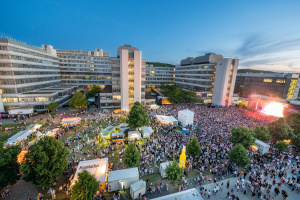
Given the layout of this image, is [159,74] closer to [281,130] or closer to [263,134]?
[263,134]

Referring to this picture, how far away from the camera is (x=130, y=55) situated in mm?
41406

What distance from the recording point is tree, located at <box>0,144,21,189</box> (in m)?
11.8

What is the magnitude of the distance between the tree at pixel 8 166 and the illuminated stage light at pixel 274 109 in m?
60.5

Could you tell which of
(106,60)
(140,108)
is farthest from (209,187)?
(106,60)

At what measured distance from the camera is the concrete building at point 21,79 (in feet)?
111

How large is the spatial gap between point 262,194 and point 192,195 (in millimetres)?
8318

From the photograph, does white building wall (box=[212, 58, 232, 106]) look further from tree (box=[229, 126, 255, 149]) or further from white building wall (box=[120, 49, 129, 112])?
white building wall (box=[120, 49, 129, 112])

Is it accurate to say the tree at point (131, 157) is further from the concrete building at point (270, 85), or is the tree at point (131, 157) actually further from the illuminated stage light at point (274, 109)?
the concrete building at point (270, 85)

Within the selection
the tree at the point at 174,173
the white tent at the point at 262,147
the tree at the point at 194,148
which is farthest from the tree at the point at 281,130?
the tree at the point at 174,173

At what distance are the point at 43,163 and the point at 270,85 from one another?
87.8 metres

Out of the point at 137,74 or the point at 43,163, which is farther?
the point at 137,74

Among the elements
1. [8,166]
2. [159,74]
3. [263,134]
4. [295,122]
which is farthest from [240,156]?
[159,74]

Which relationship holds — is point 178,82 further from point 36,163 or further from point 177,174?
point 36,163

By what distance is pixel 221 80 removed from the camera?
52250mm
